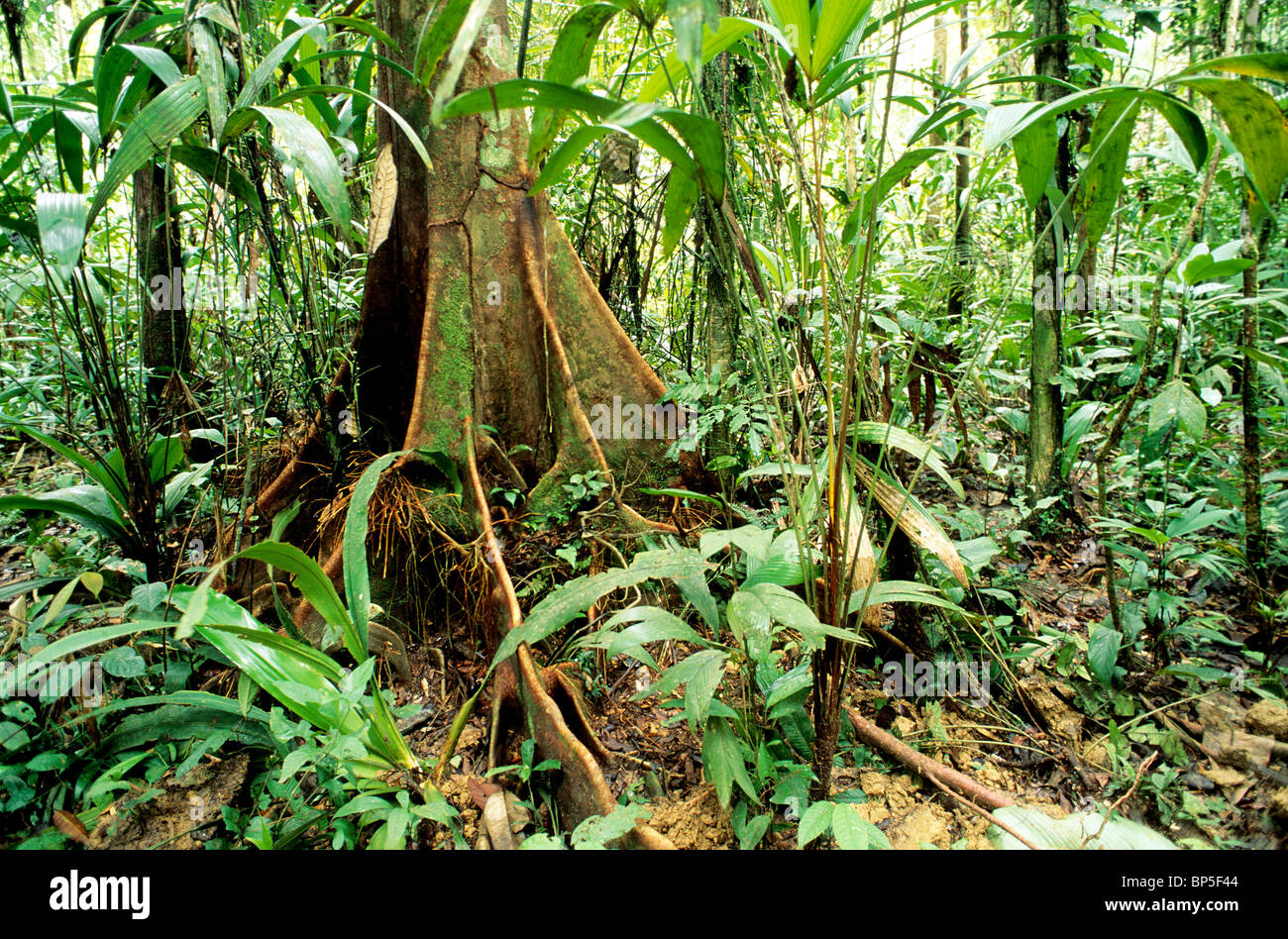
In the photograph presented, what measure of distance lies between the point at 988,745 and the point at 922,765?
0.86 ft

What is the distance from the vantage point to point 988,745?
5.34 feet

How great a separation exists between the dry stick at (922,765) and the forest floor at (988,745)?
3cm

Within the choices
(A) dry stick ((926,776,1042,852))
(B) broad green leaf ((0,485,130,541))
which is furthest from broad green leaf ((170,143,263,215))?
(A) dry stick ((926,776,1042,852))

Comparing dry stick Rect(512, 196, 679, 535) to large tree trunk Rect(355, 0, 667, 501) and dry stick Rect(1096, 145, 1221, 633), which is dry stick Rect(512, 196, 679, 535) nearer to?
large tree trunk Rect(355, 0, 667, 501)

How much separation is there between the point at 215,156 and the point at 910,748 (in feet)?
7.56

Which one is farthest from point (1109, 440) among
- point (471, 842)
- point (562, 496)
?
point (471, 842)

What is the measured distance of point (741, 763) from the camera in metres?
1.22

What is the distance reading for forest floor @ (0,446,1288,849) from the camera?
140 centimetres

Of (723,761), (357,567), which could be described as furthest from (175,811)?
(723,761)

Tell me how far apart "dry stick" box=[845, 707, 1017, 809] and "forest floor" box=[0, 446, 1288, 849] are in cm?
3

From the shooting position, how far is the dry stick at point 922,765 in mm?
1401

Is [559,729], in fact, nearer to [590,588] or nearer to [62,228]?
[590,588]

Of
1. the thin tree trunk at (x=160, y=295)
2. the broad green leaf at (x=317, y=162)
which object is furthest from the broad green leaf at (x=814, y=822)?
the thin tree trunk at (x=160, y=295)

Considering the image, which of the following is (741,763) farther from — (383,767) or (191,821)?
(191,821)
